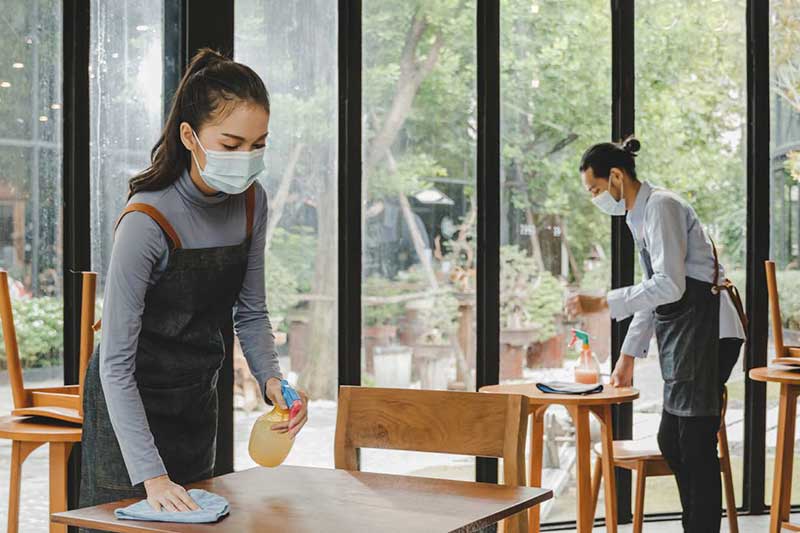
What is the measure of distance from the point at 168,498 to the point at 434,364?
2.75 meters

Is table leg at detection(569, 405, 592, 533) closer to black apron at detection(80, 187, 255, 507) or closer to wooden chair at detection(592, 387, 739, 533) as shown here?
Result: wooden chair at detection(592, 387, 739, 533)

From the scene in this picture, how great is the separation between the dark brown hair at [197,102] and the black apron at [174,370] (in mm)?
95

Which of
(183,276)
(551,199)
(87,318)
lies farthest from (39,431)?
(551,199)

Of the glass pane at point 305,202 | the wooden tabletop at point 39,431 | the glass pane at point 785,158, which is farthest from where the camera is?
the glass pane at point 785,158

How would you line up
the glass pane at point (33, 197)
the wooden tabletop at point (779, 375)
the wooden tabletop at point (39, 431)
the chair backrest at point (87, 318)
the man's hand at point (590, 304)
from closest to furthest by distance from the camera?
1. the wooden tabletop at point (39, 431)
2. the chair backrest at point (87, 318)
3. the glass pane at point (33, 197)
4. the wooden tabletop at point (779, 375)
5. the man's hand at point (590, 304)

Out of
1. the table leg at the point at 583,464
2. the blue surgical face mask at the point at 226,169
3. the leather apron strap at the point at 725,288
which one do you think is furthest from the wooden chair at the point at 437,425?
the leather apron strap at the point at 725,288

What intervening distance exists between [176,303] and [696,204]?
3270 millimetres

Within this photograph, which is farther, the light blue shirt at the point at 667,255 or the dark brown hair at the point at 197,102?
the light blue shirt at the point at 667,255

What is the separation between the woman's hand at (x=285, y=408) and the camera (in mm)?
1840

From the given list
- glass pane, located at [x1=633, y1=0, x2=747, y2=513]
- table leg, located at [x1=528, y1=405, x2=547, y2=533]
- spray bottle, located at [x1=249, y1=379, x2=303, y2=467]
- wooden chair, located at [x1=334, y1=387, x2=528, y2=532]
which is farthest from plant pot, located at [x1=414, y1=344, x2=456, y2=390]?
spray bottle, located at [x1=249, y1=379, x2=303, y2=467]

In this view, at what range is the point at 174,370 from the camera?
1.97 m

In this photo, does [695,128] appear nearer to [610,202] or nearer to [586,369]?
[610,202]

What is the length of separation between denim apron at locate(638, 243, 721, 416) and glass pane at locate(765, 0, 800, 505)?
1.37 m

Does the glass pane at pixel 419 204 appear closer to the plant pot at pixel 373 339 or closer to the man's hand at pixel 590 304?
the plant pot at pixel 373 339
